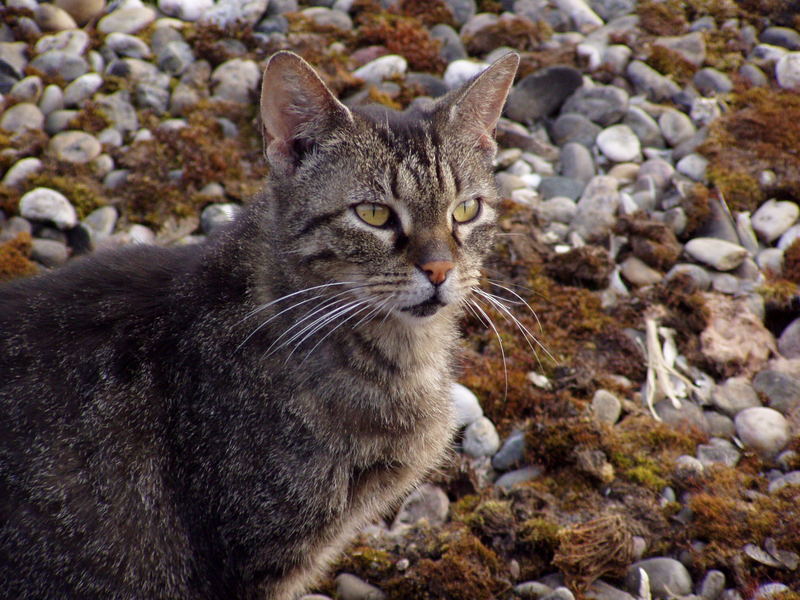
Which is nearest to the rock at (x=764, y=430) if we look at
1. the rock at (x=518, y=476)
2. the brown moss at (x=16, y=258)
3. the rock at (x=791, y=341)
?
the rock at (x=791, y=341)

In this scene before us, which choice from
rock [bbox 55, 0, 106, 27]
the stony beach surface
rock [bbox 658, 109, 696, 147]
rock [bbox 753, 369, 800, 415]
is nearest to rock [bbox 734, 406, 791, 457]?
the stony beach surface

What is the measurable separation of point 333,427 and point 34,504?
129 cm

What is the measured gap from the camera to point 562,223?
6562 millimetres

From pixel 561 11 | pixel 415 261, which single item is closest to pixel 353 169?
pixel 415 261

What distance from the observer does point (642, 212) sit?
6375 millimetres

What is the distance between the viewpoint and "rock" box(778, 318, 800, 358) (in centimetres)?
549

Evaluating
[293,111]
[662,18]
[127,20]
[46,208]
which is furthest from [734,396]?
[127,20]

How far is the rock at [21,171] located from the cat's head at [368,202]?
3609mm

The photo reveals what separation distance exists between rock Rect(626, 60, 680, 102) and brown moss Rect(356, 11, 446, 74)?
1839mm

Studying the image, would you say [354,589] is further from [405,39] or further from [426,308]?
[405,39]

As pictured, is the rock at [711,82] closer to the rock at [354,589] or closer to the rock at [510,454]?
the rock at [510,454]

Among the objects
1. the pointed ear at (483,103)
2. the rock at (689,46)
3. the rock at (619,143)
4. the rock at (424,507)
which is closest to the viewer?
the pointed ear at (483,103)

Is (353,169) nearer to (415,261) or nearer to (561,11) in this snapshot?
(415,261)

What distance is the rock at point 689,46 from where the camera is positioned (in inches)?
310
